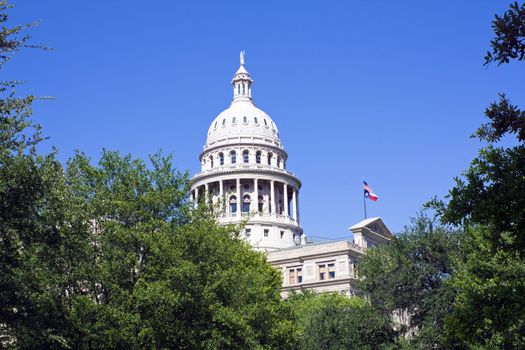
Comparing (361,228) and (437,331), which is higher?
(361,228)

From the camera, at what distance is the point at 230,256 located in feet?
136

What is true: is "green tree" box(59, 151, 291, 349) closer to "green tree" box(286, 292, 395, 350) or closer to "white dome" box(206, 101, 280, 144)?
"green tree" box(286, 292, 395, 350)

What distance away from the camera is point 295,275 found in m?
105

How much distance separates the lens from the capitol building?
103438mm

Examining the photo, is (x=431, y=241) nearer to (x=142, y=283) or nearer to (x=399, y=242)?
(x=399, y=242)

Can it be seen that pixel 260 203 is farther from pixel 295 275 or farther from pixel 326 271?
pixel 326 271

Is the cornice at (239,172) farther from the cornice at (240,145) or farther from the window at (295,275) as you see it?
the window at (295,275)

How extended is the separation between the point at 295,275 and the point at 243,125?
4062 centimetres

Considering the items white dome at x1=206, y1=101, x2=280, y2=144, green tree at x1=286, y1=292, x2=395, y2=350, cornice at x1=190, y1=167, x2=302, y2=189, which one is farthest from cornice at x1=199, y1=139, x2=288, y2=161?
green tree at x1=286, y1=292, x2=395, y2=350

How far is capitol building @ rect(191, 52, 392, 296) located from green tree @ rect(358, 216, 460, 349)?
50.6 m

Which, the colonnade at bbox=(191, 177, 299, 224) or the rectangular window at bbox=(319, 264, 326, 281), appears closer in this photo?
the rectangular window at bbox=(319, 264, 326, 281)

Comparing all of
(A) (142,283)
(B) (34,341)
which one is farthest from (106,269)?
(B) (34,341)

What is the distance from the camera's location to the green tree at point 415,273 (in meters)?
48.0

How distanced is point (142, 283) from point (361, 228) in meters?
72.2
